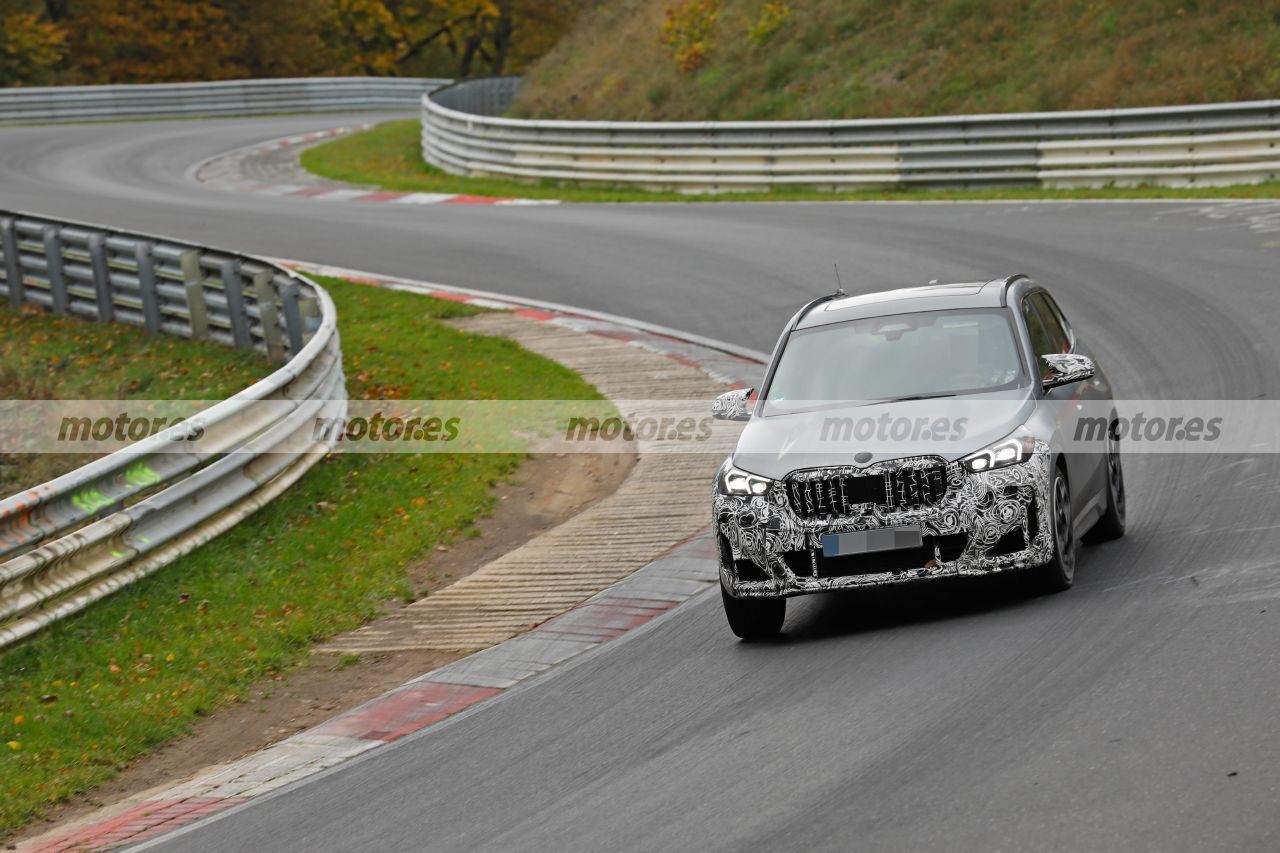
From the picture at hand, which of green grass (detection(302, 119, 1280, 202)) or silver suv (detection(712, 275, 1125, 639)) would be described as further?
green grass (detection(302, 119, 1280, 202))

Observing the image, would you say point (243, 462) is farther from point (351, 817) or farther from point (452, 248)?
point (452, 248)

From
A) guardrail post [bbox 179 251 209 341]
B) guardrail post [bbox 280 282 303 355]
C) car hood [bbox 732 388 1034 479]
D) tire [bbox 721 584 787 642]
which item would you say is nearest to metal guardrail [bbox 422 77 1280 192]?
guardrail post [bbox 179 251 209 341]

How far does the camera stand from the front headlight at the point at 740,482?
8.72m

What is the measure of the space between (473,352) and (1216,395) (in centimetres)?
769

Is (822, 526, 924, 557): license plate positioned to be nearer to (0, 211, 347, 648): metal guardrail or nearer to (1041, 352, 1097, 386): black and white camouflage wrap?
(1041, 352, 1097, 386): black and white camouflage wrap

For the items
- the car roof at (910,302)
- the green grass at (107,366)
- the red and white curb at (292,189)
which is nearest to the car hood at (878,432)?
the car roof at (910,302)

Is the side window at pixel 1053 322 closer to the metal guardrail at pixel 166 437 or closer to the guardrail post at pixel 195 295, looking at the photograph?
the metal guardrail at pixel 166 437

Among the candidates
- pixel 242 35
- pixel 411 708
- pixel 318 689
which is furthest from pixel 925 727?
pixel 242 35

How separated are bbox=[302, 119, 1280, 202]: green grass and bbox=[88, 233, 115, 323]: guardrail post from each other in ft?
37.9

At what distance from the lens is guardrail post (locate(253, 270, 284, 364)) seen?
16.6 meters

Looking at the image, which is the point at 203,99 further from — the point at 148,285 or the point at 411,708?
the point at 411,708

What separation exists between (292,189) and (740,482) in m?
25.9

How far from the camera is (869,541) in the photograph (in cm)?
852

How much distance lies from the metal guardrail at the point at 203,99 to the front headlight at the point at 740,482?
44294mm
